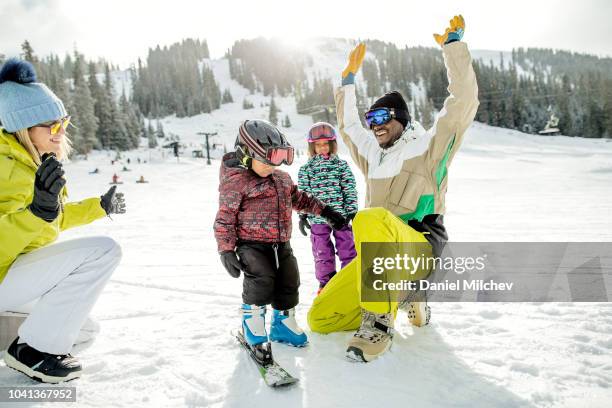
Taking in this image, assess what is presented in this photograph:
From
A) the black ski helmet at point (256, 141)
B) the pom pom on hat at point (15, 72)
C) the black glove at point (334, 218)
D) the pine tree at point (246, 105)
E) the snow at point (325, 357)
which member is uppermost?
the pine tree at point (246, 105)

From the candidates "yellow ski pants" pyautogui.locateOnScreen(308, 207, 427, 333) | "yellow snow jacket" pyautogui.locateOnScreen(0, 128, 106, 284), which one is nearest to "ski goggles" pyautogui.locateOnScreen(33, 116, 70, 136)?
"yellow snow jacket" pyautogui.locateOnScreen(0, 128, 106, 284)

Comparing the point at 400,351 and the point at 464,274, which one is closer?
the point at 400,351

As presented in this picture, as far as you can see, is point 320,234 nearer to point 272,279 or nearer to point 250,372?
point 272,279

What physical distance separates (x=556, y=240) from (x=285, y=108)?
9956 centimetres

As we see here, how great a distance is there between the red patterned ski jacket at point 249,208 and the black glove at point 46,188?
923 mm

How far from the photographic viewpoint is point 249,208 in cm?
267

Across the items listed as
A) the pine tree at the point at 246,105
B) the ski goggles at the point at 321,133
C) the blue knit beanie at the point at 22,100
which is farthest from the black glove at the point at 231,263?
the pine tree at the point at 246,105

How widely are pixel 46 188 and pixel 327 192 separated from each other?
9.49 ft

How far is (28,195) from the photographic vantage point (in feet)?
7.04

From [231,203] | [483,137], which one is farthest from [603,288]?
[483,137]

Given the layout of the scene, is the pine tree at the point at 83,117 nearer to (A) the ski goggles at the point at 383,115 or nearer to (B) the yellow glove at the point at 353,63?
(B) the yellow glove at the point at 353,63

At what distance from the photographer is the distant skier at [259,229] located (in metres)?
2.56

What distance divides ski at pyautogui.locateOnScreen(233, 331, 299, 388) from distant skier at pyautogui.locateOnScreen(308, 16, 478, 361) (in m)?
0.44

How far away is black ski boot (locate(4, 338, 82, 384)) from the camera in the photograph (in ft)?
7.00
